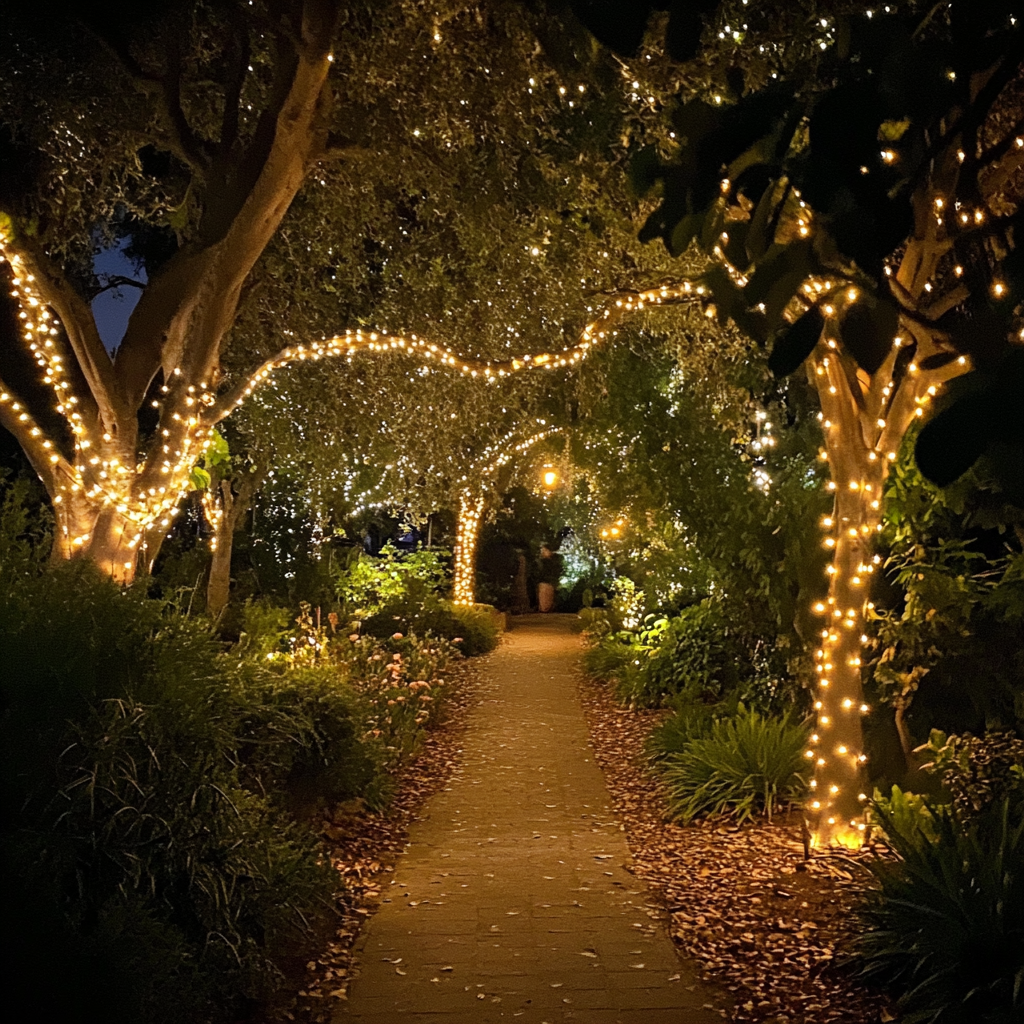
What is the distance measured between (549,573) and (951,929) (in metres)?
27.0

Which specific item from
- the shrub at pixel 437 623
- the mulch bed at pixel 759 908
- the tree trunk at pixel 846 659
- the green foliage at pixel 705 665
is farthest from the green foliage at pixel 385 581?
the tree trunk at pixel 846 659

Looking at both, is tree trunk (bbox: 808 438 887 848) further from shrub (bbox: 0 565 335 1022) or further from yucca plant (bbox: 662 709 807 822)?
shrub (bbox: 0 565 335 1022)

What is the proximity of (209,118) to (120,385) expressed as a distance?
268 cm

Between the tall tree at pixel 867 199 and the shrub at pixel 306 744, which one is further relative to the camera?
the shrub at pixel 306 744

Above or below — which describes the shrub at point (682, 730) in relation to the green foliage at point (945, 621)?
below

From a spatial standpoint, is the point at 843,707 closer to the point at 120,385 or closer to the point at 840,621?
the point at 840,621

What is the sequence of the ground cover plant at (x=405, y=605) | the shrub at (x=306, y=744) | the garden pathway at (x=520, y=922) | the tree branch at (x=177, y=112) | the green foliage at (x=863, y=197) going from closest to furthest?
the green foliage at (x=863, y=197) < the garden pathway at (x=520, y=922) < the shrub at (x=306, y=744) < the tree branch at (x=177, y=112) < the ground cover plant at (x=405, y=605)

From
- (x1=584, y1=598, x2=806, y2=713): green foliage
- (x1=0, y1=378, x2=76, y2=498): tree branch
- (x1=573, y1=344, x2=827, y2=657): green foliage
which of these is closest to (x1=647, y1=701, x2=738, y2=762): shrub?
(x1=584, y1=598, x2=806, y2=713): green foliage

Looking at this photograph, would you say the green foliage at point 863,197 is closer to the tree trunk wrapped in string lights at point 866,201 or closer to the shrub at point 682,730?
the tree trunk wrapped in string lights at point 866,201

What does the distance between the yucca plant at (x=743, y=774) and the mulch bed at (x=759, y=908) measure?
15cm

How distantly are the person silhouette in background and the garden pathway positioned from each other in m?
20.5

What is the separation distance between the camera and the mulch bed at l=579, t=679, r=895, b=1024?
435cm

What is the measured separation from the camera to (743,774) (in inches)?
290

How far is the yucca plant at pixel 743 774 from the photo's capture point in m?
7.25
